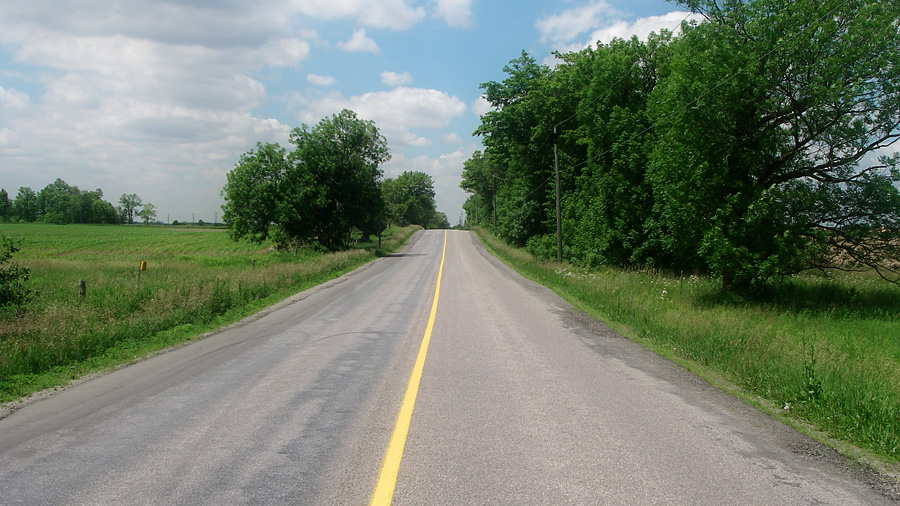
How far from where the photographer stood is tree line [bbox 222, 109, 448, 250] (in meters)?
44.5

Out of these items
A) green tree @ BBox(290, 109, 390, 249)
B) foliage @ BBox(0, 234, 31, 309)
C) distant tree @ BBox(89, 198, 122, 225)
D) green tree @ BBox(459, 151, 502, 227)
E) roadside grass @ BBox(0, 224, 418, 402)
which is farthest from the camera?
distant tree @ BBox(89, 198, 122, 225)

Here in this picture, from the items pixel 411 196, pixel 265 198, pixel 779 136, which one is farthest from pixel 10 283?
pixel 411 196

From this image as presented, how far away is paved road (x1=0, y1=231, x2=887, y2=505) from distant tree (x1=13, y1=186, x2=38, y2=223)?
621ft

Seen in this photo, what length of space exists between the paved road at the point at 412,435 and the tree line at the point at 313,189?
3669 cm

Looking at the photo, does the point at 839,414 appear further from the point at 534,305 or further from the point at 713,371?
the point at 534,305

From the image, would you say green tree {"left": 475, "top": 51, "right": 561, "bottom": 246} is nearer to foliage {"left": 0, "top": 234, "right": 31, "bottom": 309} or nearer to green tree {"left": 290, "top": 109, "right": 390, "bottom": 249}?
green tree {"left": 290, "top": 109, "right": 390, "bottom": 249}

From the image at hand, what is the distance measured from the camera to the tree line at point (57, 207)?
154 meters

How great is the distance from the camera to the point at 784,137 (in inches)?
666

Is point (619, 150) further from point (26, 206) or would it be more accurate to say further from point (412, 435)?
point (26, 206)

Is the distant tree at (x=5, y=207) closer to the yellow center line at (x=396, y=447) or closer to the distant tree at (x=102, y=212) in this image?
the distant tree at (x=102, y=212)

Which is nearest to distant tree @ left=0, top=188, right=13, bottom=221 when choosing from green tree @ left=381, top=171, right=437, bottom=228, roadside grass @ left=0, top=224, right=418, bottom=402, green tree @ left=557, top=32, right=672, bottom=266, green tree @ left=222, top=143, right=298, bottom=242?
green tree @ left=381, top=171, right=437, bottom=228

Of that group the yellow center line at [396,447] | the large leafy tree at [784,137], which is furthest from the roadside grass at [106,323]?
the large leafy tree at [784,137]

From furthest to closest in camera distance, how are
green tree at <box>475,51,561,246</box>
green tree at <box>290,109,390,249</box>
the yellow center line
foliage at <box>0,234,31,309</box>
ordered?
green tree at <box>290,109,390,249</box>, green tree at <box>475,51,561,246</box>, foliage at <box>0,234,31,309</box>, the yellow center line

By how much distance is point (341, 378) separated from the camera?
7.60 metres
